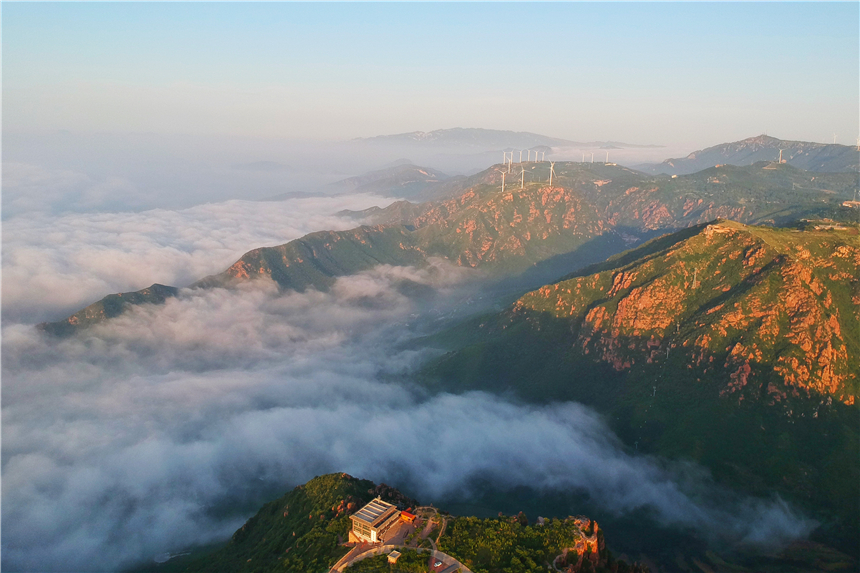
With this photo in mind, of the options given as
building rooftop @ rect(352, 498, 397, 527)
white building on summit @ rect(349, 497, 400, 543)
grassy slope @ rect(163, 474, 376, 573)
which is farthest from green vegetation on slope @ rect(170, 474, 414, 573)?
building rooftop @ rect(352, 498, 397, 527)

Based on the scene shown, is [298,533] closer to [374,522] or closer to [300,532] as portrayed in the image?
[300,532]

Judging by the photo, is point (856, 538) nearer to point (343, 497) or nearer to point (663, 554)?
point (663, 554)

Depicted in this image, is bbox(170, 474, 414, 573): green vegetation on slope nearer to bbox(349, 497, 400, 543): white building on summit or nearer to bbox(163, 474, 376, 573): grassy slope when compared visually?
bbox(163, 474, 376, 573): grassy slope

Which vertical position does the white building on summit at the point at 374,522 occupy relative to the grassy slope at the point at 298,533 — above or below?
above

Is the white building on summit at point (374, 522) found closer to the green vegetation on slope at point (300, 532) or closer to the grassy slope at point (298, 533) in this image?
the green vegetation on slope at point (300, 532)

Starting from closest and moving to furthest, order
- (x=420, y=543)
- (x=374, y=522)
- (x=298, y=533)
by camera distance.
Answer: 1. (x=420, y=543)
2. (x=374, y=522)
3. (x=298, y=533)

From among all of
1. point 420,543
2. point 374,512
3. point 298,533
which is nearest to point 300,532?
point 298,533

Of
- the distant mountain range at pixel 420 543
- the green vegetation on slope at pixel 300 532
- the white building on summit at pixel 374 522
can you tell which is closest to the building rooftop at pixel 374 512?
the white building on summit at pixel 374 522

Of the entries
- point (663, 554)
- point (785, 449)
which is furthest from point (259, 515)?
point (785, 449)
